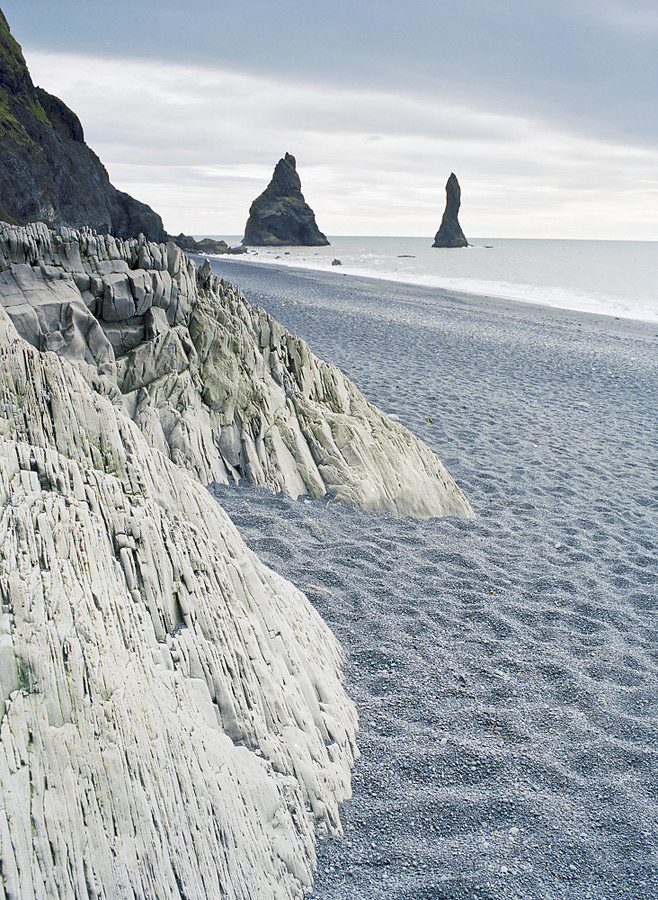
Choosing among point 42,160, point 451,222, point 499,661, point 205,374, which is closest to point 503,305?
point 205,374

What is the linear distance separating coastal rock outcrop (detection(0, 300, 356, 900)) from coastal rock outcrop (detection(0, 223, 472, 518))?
1769 millimetres

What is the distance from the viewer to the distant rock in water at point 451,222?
82.1 metres

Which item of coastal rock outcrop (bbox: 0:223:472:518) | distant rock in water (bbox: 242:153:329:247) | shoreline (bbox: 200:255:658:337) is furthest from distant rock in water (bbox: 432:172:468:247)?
coastal rock outcrop (bbox: 0:223:472:518)

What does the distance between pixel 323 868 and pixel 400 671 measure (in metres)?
1.16

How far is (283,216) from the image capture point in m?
75.1

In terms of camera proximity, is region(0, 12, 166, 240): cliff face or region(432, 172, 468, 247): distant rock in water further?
region(432, 172, 468, 247): distant rock in water

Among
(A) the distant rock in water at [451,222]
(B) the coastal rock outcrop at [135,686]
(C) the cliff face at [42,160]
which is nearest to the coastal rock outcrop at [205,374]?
(B) the coastal rock outcrop at [135,686]

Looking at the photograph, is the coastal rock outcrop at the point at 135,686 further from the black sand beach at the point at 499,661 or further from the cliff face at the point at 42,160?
the cliff face at the point at 42,160

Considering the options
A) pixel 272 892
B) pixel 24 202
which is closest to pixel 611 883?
pixel 272 892

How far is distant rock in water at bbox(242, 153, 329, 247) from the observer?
75375mm

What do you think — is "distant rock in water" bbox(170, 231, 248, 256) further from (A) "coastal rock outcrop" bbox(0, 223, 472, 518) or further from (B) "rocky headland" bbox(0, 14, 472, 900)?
(B) "rocky headland" bbox(0, 14, 472, 900)

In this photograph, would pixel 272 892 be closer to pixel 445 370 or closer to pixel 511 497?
pixel 511 497

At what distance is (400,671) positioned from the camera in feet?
10.3

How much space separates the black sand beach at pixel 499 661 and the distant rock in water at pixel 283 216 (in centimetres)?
7280
